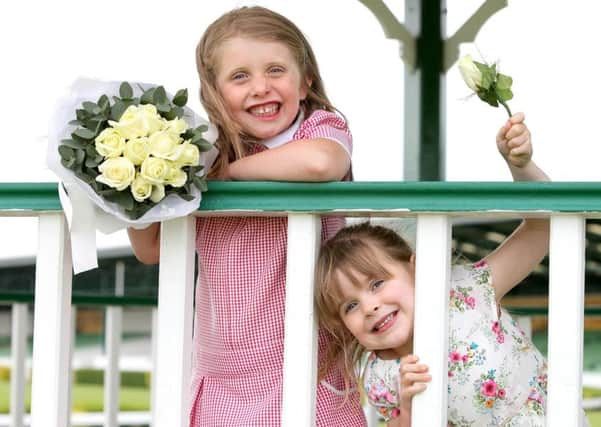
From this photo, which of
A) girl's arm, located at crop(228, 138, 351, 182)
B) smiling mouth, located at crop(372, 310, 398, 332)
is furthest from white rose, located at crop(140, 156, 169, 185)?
smiling mouth, located at crop(372, 310, 398, 332)

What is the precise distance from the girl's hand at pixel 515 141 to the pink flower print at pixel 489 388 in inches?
19.1

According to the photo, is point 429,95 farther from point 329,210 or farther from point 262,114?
point 329,210

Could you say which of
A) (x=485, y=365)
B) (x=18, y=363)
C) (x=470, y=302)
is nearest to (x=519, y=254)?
(x=470, y=302)

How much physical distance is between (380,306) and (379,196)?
1.20 ft

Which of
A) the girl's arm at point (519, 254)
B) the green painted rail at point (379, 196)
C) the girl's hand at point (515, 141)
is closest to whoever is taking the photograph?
the green painted rail at point (379, 196)

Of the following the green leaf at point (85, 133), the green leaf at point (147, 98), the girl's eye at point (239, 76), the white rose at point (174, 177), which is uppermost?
the girl's eye at point (239, 76)

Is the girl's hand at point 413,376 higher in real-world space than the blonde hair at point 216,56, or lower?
lower

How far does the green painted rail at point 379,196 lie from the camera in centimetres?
229

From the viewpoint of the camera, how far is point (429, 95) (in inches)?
222

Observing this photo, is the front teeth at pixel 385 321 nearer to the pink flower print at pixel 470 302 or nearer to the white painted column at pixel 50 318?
the pink flower print at pixel 470 302

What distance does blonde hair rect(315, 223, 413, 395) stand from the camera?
2.64 m

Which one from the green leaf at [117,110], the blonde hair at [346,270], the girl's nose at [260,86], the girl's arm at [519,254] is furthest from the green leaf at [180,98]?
the girl's arm at [519,254]

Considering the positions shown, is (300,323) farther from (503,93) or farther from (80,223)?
(503,93)

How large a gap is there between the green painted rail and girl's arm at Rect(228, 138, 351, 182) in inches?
2.0
